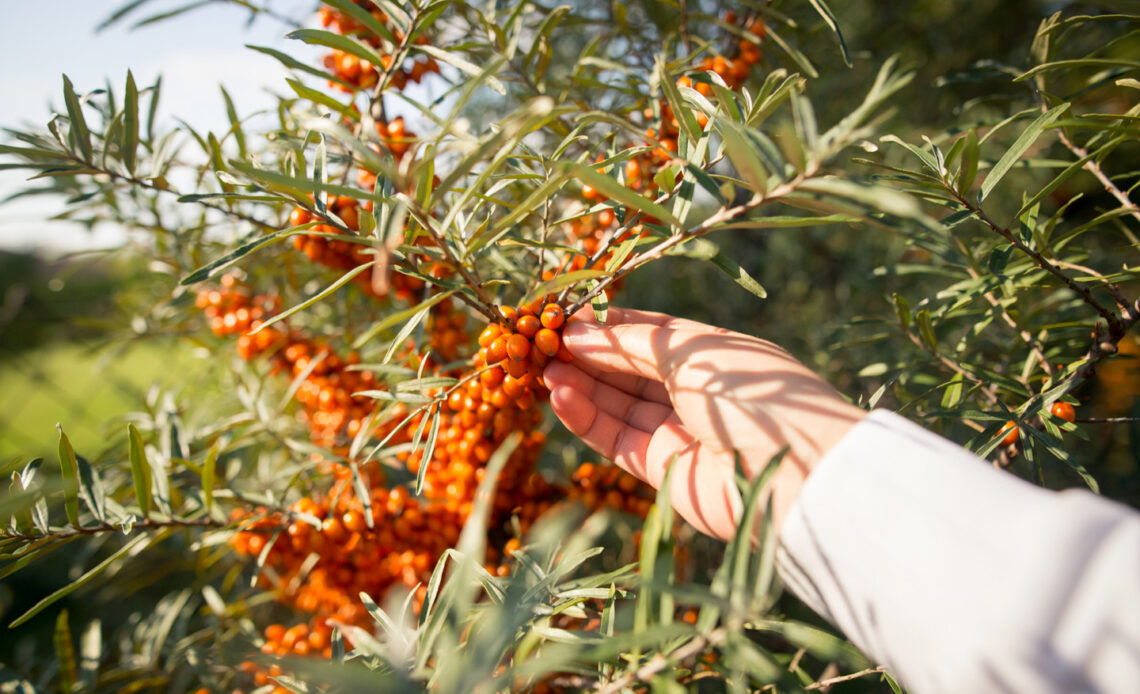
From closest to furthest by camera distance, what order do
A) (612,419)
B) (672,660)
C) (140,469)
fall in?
(672,660)
(140,469)
(612,419)

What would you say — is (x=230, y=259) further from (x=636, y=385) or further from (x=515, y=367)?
(x=636, y=385)

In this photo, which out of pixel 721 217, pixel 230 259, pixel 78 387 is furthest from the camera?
pixel 78 387

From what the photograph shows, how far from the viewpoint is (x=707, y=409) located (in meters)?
0.65

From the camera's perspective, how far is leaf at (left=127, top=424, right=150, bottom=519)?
704mm

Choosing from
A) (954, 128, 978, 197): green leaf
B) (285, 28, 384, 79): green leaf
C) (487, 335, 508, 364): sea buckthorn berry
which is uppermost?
(285, 28, 384, 79): green leaf

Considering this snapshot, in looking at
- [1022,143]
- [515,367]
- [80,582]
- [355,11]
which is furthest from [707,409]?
[80,582]

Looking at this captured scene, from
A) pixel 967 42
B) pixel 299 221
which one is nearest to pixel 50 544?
pixel 299 221

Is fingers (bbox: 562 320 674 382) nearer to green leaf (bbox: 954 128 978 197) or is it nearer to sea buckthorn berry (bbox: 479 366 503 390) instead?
sea buckthorn berry (bbox: 479 366 503 390)

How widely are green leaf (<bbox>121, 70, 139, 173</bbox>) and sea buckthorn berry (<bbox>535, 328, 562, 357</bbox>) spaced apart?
0.61m

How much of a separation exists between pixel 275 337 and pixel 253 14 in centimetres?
56

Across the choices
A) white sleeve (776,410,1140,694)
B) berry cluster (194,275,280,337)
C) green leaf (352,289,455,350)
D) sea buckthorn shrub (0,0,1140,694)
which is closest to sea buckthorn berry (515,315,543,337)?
sea buckthorn shrub (0,0,1140,694)

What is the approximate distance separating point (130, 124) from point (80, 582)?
1.89 feet

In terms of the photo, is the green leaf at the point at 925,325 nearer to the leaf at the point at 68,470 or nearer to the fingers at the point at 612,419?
the fingers at the point at 612,419

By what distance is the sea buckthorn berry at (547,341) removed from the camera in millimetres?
673
